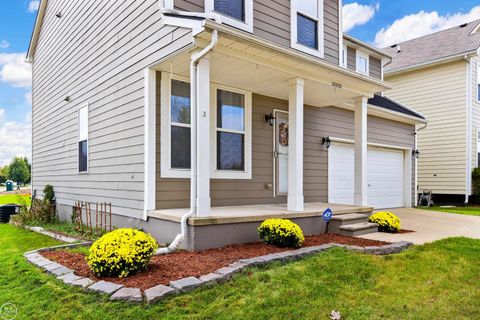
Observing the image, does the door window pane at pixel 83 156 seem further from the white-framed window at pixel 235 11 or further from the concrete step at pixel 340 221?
the concrete step at pixel 340 221

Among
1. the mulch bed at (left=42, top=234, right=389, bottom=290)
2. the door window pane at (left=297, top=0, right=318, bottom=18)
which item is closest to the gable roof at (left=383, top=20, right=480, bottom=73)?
the door window pane at (left=297, top=0, right=318, bottom=18)

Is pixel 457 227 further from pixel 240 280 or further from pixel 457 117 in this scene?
pixel 457 117

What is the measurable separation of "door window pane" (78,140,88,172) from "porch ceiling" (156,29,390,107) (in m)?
3.48

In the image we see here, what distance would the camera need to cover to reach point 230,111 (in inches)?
265

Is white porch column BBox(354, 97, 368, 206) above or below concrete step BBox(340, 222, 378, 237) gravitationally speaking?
above

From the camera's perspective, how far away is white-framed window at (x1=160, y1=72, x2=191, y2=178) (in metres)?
5.72

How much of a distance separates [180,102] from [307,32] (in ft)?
11.9

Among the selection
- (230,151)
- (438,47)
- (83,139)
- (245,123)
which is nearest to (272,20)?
(245,123)

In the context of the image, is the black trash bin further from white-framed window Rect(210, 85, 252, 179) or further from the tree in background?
the tree in background

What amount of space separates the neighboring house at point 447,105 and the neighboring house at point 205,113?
276 inches

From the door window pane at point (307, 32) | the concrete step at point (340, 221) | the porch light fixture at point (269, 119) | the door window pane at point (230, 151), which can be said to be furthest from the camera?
the door window pane at point (307, 32)

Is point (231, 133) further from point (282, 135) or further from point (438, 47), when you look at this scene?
point (438, 47)

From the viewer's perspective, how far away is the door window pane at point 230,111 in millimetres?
6555

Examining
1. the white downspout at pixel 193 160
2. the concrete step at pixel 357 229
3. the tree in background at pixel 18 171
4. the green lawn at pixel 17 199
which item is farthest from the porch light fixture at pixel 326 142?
the tree in background at pixel 18 171
